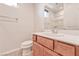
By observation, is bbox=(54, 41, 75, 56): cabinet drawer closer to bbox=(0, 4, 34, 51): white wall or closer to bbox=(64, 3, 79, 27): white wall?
bbox=(64, 3, 79, 27): white wall

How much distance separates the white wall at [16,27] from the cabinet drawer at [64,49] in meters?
1.52

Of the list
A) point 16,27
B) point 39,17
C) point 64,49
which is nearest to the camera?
point 64,49

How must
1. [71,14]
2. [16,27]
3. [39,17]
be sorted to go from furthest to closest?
[39,17] < [16,27] < [71,14]

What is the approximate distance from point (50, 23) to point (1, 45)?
108 cm

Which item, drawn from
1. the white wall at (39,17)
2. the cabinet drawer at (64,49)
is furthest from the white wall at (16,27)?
the cabinet drawer at (64,49)

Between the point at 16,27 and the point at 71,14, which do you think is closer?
the point at 71,14

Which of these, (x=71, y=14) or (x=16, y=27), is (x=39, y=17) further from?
(x=71, y=14)

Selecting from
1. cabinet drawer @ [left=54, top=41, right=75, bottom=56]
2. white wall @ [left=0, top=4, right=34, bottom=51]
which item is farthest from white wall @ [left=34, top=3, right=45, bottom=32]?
cabinet drawer @ [left=54, top=41, right=75, bottom=56]

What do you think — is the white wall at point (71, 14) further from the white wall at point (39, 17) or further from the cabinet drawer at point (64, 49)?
the white wall at point (39, 17)

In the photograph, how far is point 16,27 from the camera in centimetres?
265

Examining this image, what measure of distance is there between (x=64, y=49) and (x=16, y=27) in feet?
6.18

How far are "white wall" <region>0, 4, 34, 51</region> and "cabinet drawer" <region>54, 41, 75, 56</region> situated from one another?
152 centimetres

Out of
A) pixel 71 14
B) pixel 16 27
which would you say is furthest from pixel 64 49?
pixel 16 27

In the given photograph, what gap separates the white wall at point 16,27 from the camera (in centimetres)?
233
